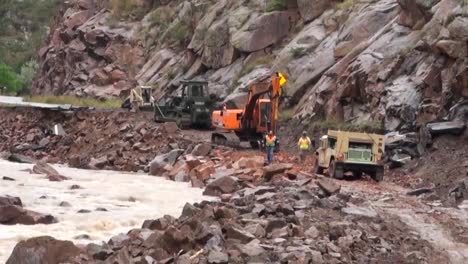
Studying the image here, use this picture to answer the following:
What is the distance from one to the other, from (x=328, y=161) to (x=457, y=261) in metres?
12.3

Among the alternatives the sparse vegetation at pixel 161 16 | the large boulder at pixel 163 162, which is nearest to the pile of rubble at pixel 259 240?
the large boulder at pixel 163 162

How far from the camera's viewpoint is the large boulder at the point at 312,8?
47.4 m

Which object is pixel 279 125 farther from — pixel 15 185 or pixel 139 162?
pixel 15 185

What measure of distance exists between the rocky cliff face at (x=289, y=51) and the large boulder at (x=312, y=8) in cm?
8

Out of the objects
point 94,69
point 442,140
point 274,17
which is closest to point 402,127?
point 442,140

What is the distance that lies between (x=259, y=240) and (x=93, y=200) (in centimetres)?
1119

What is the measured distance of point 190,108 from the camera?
43.8 metres

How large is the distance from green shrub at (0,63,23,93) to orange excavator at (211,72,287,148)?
80.9 metres

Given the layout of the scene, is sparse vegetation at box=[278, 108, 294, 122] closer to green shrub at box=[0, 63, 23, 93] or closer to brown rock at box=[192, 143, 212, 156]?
brown rock at box=[192, 143, 212, 156]

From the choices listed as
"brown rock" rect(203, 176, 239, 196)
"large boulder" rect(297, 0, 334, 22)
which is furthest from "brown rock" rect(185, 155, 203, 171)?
"large boulder" rect(297, 0, 334, 22)

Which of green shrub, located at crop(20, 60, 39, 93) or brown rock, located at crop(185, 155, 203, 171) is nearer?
brown rock, located at crop(185, 155, 203, 171)

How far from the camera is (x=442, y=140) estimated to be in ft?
86.4

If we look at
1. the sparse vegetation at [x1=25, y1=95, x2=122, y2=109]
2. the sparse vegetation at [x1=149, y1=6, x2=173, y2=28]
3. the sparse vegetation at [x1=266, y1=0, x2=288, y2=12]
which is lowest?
the sparse vegetation at [x1=25, y1=95, x2=122, y2=109]

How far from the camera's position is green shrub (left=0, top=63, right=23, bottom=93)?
110 metres
